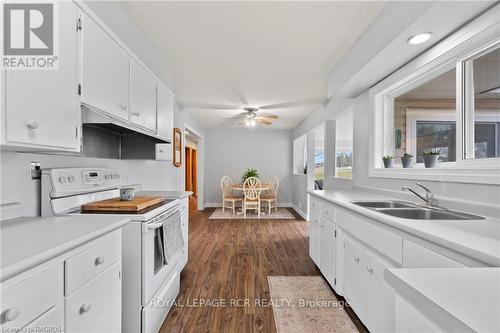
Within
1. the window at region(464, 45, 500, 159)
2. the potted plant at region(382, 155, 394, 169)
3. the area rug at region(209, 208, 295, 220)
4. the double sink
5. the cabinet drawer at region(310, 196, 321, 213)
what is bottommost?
the area rug at region(209, 208, 295, 220)

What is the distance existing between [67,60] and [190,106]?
134 inches

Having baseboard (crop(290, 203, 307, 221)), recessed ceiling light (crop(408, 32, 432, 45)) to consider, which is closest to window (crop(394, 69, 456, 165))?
recessed ceiling light (crop(408, 32, 432, 45))

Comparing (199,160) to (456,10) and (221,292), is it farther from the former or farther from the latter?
(456,10)

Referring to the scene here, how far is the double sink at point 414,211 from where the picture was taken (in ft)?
4.72

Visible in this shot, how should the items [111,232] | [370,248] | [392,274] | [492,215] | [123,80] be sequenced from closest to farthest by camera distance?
[392,274]
[111,232]
[492,215]
[370,248]
[123,80]

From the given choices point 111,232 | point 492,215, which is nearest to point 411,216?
point 492,215

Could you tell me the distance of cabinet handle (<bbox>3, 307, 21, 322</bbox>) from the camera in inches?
24.2

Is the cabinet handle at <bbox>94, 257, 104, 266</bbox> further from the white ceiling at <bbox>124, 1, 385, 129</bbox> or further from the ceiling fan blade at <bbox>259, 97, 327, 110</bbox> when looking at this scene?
the ceiling fan blade at <bbox>259, 97, 327, 110</bbox>

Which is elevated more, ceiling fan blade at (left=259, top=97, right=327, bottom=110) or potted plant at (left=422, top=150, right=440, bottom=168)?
ceiling fan blade at (left=259, top=97, right=327, bottom=110)

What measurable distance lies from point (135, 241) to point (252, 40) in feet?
6.63

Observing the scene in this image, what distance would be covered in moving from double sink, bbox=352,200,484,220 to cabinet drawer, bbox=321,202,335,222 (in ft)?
0.74

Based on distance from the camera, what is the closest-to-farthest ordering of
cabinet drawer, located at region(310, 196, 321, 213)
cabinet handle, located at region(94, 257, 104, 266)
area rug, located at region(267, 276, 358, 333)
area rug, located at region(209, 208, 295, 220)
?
cabinet handle, located at region(94, 257, 104, 266), area rug, located at region(267, 276, 358, 333), cabinet drawer, located at region(310, 196, 321, 213), area rug, located at region(209, 208, 295, 220)

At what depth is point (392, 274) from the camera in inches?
23.2

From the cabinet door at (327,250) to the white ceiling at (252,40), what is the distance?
178cm
